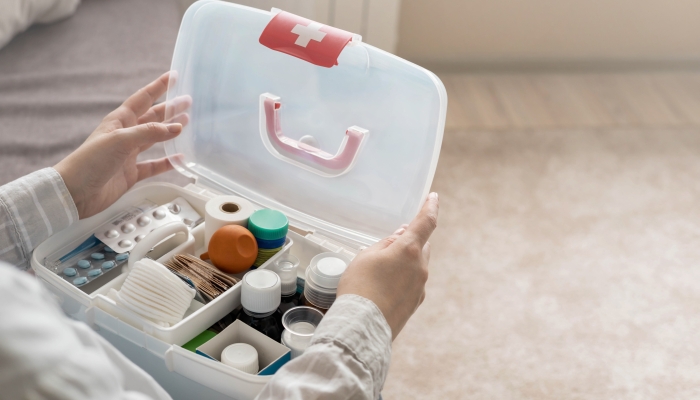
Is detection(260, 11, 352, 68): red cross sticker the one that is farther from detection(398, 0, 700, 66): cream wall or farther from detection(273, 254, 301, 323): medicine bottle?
detection(398, 0, 700, 66): cream wall

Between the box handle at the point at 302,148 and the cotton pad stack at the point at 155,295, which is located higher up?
the box handle at the point at 302,148

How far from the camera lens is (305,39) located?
0.75 metres

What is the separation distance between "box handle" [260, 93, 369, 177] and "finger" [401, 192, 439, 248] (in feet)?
0.37

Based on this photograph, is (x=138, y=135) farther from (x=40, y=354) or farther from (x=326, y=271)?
(x=40, y=354)

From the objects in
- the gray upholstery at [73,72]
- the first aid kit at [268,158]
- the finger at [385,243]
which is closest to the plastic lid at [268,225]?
the first aid kit at [268,158]

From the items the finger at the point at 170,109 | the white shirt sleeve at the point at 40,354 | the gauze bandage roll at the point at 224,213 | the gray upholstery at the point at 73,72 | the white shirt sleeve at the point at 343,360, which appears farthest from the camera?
the gray upholstery at the point at 73,72

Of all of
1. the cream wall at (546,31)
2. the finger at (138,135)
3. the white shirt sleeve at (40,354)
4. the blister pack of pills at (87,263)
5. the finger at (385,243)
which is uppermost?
the white shirt sleeve at (40,354)

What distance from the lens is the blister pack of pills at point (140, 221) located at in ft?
2.46

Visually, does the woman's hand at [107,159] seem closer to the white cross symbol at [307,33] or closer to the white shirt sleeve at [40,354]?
the white cross symbol at [307,33]

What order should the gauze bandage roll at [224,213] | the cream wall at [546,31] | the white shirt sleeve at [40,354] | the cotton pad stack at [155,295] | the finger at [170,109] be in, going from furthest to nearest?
the cream wall at [546,31]
the finger at [170,109]
the gauze bandage roll at [224,213]
the cotton pad stack at [155,295]
the white shirt sleeve at [40,354]

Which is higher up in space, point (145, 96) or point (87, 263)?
point (145, 96)

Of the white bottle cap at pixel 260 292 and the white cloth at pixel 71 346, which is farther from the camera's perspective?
the white bottle cap at pixel 260 292

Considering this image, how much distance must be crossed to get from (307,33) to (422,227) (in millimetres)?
265

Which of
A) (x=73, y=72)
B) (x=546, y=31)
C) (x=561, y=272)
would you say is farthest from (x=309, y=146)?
(x=546, y=31)
